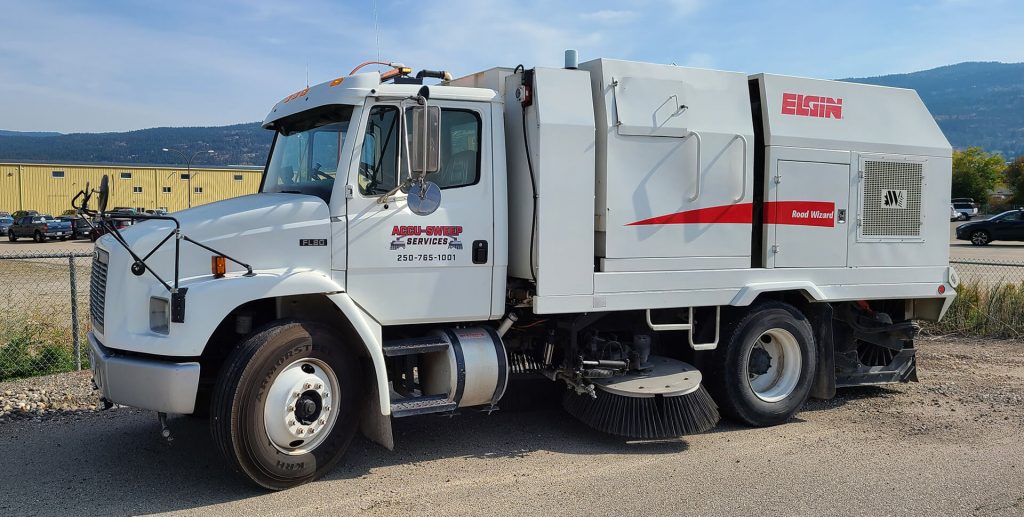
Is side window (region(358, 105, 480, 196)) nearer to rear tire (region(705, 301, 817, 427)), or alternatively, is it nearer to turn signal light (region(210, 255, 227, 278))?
turn signal light (region(210, 255, 227, 278))

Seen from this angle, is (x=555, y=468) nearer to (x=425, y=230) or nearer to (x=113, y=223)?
(x=425, y=230)

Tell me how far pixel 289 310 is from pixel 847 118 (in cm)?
511

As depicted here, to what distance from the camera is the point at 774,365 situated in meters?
7.32

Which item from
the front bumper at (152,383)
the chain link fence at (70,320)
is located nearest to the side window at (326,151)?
the front bumper at (152,383)

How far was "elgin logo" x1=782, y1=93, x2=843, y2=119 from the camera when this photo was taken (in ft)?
22.9

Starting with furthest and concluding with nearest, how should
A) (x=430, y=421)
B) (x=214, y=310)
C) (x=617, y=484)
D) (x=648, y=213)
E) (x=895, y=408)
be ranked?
(x=895, y=408), (x=430, y=421), (x=648, y=213), (x=617, y=484), (x=214, y=310)

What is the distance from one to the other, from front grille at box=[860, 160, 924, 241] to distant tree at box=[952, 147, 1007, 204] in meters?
70.5

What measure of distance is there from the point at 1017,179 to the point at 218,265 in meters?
65.2

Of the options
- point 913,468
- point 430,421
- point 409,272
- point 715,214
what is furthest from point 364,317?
point 913,468

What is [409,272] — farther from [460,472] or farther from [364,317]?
[460,472]

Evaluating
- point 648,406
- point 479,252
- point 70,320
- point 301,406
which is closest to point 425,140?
point 479,252

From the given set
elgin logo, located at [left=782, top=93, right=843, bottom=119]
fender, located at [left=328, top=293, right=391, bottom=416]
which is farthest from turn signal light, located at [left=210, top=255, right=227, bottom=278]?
elgin logo, located at [left=782, top=93, right=843, bottom=119]

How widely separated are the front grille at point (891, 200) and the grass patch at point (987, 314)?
14.3 ft

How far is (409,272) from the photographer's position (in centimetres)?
564
